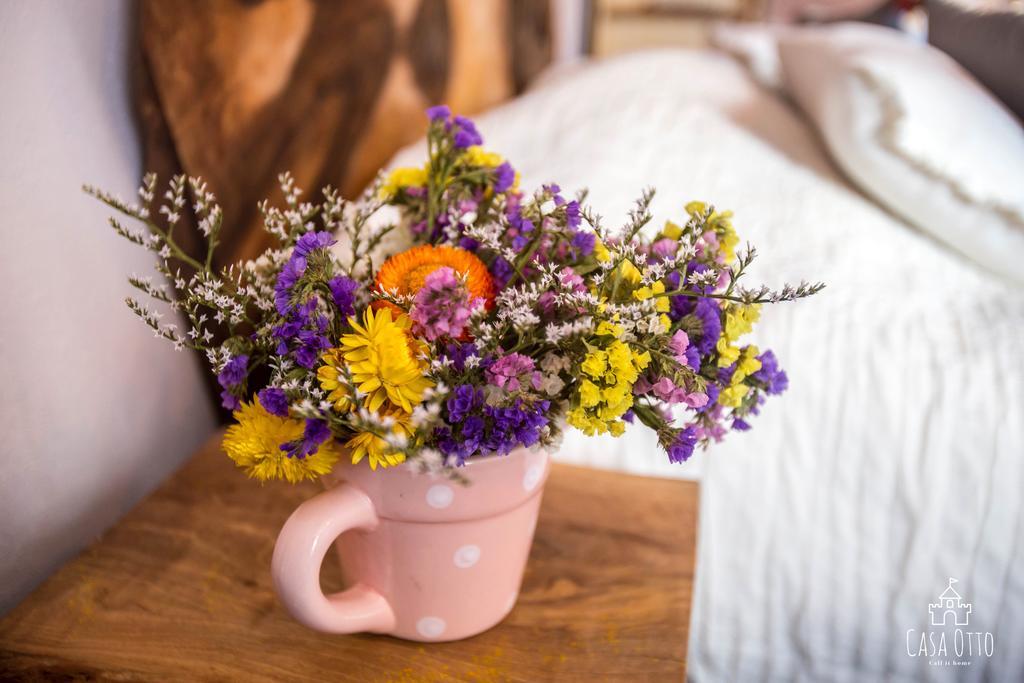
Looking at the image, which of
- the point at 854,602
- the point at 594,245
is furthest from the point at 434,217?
the point at 854,602

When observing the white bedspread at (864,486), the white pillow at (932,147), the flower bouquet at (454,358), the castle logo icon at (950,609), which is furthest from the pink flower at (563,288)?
the white pillow at (932,147)

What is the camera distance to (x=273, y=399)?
43 centimetres

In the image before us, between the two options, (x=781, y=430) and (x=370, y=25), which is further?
(x=370, y=25)

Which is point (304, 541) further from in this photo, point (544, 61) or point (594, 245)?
point (544, 61)

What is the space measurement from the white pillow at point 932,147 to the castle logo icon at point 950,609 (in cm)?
40

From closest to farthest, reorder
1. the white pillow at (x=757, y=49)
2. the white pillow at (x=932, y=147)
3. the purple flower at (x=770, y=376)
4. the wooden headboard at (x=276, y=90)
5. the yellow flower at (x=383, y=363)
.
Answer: the yellow flower at (x=383, y=363)
the purple flower at (x=770, y=376)
the wooden headboard at (x=276, y=90)
the white pillow at (x=932, y=147)
the white pillow at (x=757, y=49)

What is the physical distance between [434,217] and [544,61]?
188cm

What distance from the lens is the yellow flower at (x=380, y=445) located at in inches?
16.3

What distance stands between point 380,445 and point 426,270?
106 mm

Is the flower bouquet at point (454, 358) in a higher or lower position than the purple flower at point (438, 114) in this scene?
lower

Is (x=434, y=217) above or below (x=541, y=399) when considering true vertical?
above

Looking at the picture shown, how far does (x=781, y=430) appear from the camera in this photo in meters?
0.80

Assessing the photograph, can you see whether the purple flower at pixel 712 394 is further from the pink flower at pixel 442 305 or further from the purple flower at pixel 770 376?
→ the pink flower at pixel 442 305

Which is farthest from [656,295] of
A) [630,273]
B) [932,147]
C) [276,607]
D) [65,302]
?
[932,147]
